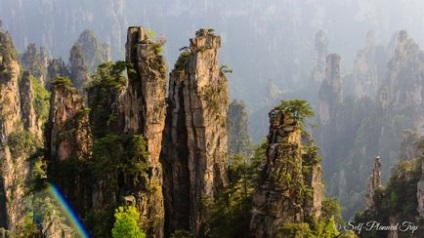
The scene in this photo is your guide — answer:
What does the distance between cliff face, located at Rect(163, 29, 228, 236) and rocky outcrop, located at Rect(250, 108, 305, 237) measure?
27.0ft

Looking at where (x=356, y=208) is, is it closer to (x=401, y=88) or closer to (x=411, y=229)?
(x=401, y=88)

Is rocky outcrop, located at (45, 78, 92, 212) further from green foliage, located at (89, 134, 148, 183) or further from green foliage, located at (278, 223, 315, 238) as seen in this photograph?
green foliage, located at (278, 223, 315, 238)

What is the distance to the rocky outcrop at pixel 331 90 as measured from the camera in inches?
5551

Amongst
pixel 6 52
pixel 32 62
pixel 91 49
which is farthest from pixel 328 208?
pixel 91 49

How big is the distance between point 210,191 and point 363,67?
420 ft

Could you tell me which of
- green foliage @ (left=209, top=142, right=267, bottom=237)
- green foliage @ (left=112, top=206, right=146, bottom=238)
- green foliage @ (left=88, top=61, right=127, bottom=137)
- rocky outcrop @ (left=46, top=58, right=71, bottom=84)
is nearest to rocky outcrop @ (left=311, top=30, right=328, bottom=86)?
rocky outcrop @ (left=46, top=58, right=71, bottom=84)

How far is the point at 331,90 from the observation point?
14162 centimetres

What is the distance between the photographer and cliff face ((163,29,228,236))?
40.1m

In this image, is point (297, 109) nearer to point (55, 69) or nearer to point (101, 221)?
point (101, 221)

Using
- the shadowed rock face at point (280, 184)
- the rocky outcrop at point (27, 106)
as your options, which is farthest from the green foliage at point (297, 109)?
the rocky outcrop at point (27, 106)

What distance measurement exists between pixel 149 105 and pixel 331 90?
363 ft

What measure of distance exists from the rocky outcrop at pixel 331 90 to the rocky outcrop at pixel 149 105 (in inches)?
4289

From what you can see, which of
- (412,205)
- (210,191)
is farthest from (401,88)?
(210,191)

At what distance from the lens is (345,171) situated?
11938cm
